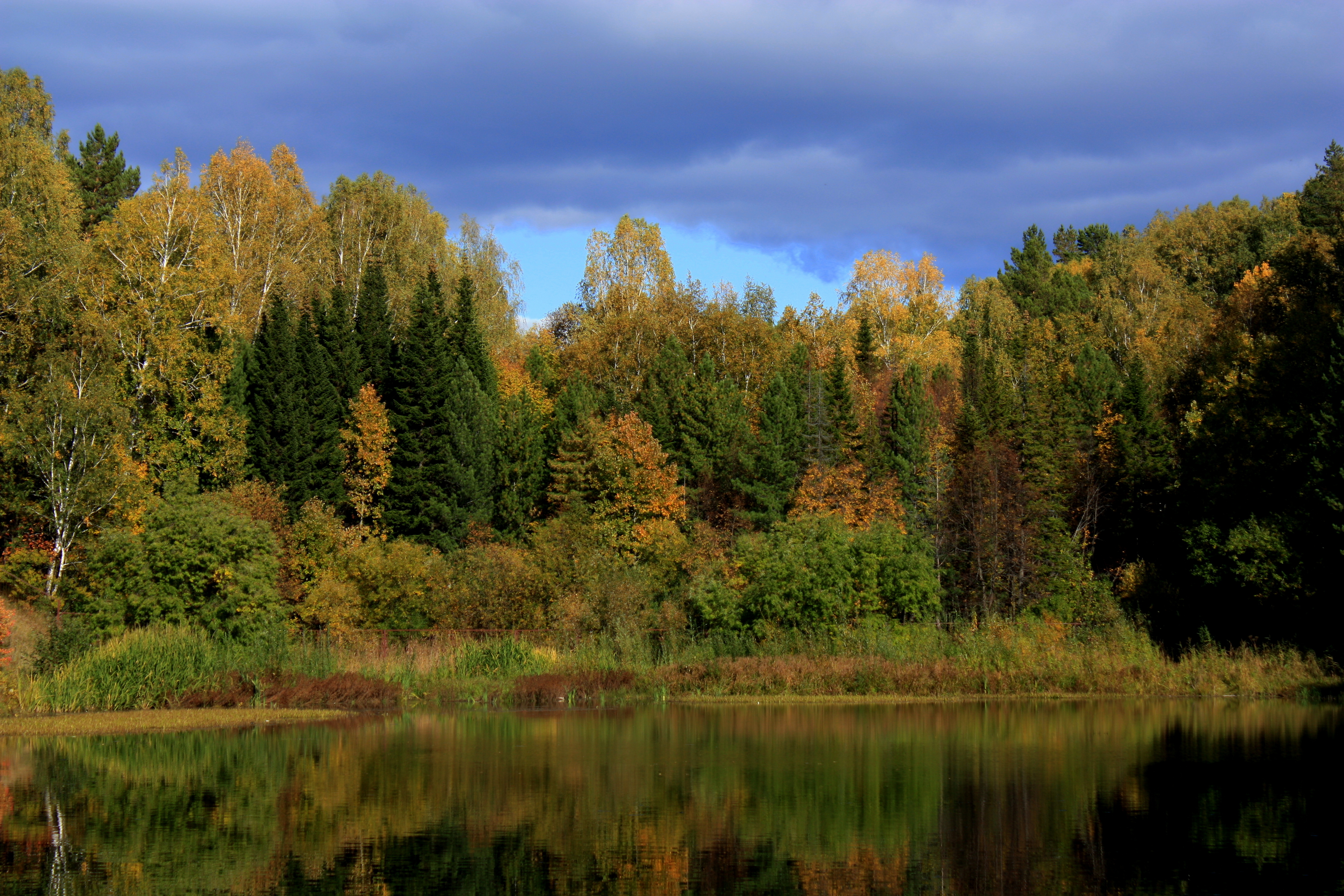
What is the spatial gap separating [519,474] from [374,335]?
45.1 feet

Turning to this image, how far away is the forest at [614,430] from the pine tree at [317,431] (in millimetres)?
Answer: 215

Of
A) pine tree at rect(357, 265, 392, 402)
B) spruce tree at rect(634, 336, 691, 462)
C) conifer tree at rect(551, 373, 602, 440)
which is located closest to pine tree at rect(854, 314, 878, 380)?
spruce tree at rect(634, 336, 691, 462)

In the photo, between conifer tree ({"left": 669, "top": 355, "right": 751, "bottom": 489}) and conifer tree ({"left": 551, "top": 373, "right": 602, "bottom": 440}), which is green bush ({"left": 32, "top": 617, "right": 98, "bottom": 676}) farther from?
conifer tree ({"left": 669, "top": 355, "right": 751, "bottom": 489})

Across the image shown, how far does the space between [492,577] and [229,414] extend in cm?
2194

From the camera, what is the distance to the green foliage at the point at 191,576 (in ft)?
132

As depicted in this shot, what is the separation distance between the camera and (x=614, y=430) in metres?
72.1

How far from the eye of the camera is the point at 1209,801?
21703mm

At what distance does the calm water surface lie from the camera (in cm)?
1655

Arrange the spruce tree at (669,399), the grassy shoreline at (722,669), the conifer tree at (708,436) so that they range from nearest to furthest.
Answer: the grassy shoreline at (722,669) < the conifer tree at (708,436) < the spruce tree at (669,399)

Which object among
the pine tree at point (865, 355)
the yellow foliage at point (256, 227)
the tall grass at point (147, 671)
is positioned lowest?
the tall grass at point (147, 671)

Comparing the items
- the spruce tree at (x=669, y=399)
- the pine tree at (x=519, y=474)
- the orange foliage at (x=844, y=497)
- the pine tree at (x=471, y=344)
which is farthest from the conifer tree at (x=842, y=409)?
the pine tree at (x=471, y=344)

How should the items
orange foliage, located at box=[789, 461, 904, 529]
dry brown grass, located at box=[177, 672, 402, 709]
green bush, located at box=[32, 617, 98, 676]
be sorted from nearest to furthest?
green bush, located at box=[32, 617, 98, 676] < dry brown grass, located at box=[177, 672, 402, 709] < orange foliage, located at box=[789, 461, 904, 529]

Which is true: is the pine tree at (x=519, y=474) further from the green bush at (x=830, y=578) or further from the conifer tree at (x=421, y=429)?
the green bush at (x=830, y=578)

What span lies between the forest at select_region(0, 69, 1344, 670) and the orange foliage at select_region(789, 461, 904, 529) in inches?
10.0
